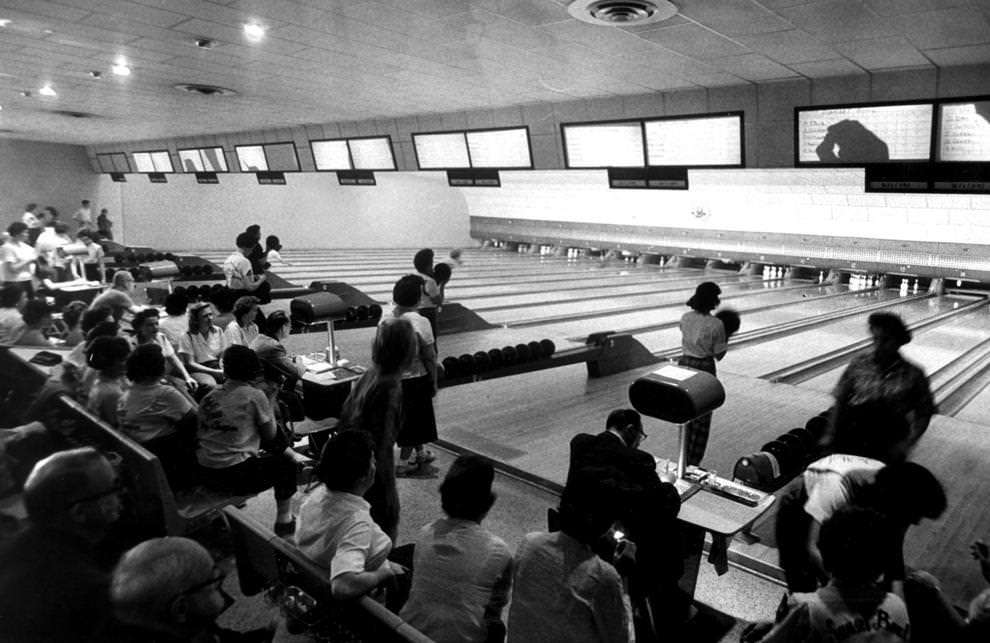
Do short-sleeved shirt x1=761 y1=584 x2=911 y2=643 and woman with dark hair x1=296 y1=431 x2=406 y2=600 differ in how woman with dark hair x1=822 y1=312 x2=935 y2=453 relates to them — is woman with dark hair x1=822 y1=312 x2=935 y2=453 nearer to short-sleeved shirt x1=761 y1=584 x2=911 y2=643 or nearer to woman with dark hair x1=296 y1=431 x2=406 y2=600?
short-sleeved shirt x1=761 y1=584 x2=911 y2=643

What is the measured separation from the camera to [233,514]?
7.51 feet

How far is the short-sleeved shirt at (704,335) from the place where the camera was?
4211 millimetres

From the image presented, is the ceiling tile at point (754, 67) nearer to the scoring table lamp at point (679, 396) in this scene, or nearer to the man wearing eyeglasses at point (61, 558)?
the scoring table lamp at point (679, 396)

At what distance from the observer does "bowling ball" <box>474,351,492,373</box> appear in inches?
211

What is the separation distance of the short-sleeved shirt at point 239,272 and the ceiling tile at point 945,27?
5.76 metres

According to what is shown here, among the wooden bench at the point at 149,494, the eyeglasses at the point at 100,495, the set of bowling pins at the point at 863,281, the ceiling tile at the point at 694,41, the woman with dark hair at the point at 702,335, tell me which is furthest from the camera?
the set of bowling pins at the point at 863,281

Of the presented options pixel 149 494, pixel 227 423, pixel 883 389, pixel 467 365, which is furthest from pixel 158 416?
pixel 883 389

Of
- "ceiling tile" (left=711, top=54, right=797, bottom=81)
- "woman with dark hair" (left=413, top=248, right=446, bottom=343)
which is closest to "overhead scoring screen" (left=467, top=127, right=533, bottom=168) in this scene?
A: "woman with dark hair" (left=413, top=248, right=446, bottom=343)

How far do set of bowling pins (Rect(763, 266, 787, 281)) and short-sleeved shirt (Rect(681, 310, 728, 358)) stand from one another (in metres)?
12.5

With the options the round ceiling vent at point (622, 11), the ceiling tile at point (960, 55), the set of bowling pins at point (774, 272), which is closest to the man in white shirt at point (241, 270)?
the round ceiling vent at point (622, 11)

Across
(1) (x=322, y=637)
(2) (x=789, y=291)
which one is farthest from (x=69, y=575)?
(2) (x=789, y=291)

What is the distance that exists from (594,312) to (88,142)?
1253 centimetres

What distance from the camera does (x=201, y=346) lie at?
195 inches

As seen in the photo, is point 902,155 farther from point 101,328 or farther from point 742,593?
point 101,328
